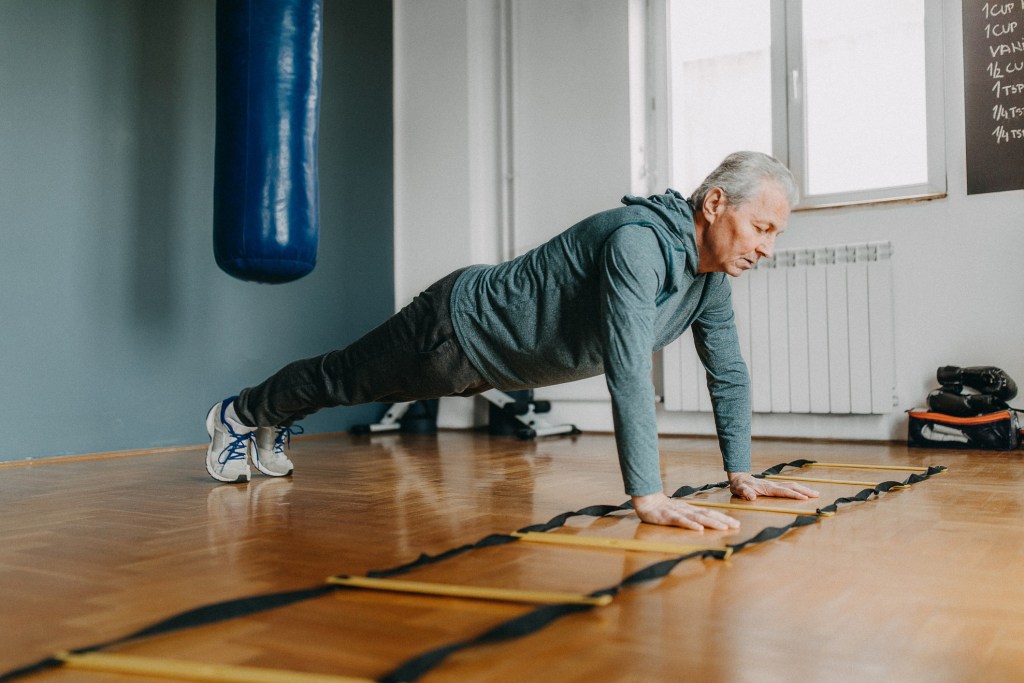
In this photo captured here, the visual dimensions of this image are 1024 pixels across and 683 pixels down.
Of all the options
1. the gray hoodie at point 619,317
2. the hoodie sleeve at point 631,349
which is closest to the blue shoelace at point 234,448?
the gray hoodie at point 619,317

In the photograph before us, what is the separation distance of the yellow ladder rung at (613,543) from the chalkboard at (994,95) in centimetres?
320

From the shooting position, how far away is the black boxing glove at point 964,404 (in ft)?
12.2

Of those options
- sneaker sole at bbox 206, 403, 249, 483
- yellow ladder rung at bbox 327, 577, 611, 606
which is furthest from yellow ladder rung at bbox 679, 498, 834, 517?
sneaker sole at bbox 206, 403, 249, 483

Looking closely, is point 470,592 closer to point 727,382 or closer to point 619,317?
point 619,317

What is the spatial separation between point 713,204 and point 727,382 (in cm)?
49

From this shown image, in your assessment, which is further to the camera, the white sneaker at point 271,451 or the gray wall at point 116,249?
the gray wall at point 116,249

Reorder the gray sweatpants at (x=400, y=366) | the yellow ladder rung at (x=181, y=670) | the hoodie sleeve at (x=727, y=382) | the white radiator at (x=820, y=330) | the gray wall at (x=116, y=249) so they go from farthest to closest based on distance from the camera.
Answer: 1. the white radiator at (x=820, y=330)
2. the gray wall at (x=116, y=249)
3. the hoodie sleeve at (x=727, y=382)
4. the gray sweatpants at (x=400, y=366)
5. the yellow ladder rung at (x=181, y=670)

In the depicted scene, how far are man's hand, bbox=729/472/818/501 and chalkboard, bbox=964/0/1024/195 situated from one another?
252cm

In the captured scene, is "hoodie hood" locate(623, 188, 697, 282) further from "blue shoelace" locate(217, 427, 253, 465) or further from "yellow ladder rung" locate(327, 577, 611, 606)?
"blue shoelace" locate(217, 427, 253, 465)

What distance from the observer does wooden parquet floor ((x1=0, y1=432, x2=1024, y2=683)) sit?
103cm

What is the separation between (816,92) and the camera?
14.8ft

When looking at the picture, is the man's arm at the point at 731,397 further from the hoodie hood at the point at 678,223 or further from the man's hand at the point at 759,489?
the hoodie hood at the point at 678,223

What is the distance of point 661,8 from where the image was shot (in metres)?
4.93

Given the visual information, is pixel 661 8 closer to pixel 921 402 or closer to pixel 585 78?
pixel 585 78
